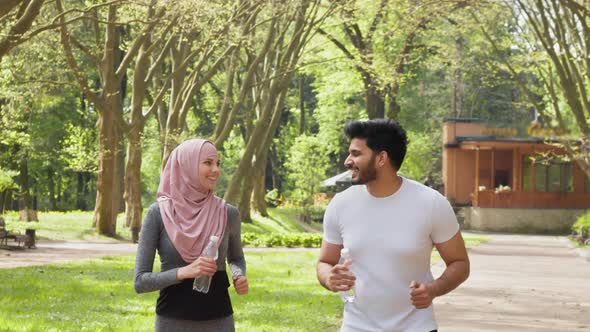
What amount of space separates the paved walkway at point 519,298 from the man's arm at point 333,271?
6998 mm

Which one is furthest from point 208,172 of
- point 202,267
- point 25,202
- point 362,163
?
point 25,202

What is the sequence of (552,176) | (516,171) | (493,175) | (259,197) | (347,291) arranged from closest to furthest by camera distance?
(347,291) → (259,197) → (552,176) → (493,175) → (516,171)

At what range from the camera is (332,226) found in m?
5.02

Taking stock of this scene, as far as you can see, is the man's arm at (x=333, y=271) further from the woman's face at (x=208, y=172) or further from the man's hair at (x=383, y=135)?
the woman's face at (x=208, y=172)

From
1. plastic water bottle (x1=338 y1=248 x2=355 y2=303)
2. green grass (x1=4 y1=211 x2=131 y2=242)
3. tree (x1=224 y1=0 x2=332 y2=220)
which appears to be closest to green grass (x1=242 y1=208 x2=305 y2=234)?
tree (x1=224 y1=0 x2=332 y2=220)

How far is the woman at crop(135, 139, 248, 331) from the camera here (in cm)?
524

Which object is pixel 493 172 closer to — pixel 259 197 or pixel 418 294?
pixel 259 197

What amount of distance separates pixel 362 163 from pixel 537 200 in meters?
53.4

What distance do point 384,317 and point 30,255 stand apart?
22.6 metres

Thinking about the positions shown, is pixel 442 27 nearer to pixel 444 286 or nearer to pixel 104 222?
pixel 104 222

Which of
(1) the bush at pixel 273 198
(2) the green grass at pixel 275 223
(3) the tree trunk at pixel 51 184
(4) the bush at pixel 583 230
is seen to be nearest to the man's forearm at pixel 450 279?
(4) the bush at pixel 583 230

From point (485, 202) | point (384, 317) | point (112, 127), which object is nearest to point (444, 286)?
point (384, 317)

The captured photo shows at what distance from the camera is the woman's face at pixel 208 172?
523 centimetres

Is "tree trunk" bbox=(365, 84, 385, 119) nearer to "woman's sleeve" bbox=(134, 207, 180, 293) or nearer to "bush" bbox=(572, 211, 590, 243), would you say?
"bush" bbox=(572, 211, 590, 243)
